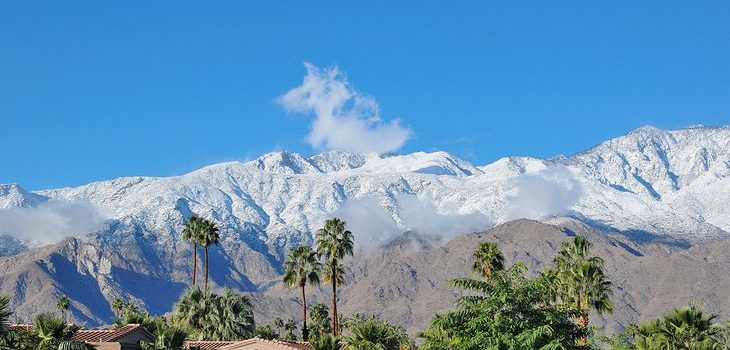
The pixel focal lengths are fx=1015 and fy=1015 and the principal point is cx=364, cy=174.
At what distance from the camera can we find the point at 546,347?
36438mm

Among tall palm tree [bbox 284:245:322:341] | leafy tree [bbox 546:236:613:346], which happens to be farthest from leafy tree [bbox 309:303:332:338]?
leafy tree [bbox 546:236:613:346]

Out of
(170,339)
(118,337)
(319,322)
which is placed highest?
(319,322)

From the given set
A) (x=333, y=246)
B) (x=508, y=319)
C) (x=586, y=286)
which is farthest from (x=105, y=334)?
(x=508, y=319)

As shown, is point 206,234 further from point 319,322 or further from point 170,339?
point 170,339

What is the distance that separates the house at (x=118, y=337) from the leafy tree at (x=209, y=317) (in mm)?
18193

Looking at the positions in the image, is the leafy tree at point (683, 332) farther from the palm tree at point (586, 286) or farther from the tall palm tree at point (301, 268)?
the tall palm tree at point (301, 268)

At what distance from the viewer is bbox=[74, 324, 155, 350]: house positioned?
74.5m

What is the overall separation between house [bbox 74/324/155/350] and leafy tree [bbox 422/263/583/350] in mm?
40320

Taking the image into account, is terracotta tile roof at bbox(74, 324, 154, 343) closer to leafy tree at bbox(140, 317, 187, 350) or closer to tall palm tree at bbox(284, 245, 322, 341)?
leafy tree at bbox(140, 317, 187, 350)

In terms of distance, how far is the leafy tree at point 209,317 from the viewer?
3905 inches

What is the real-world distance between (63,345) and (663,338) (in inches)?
1358

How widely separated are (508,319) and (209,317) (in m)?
65.9

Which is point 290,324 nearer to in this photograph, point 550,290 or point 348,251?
point 348,251

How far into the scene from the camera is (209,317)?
328 ft
